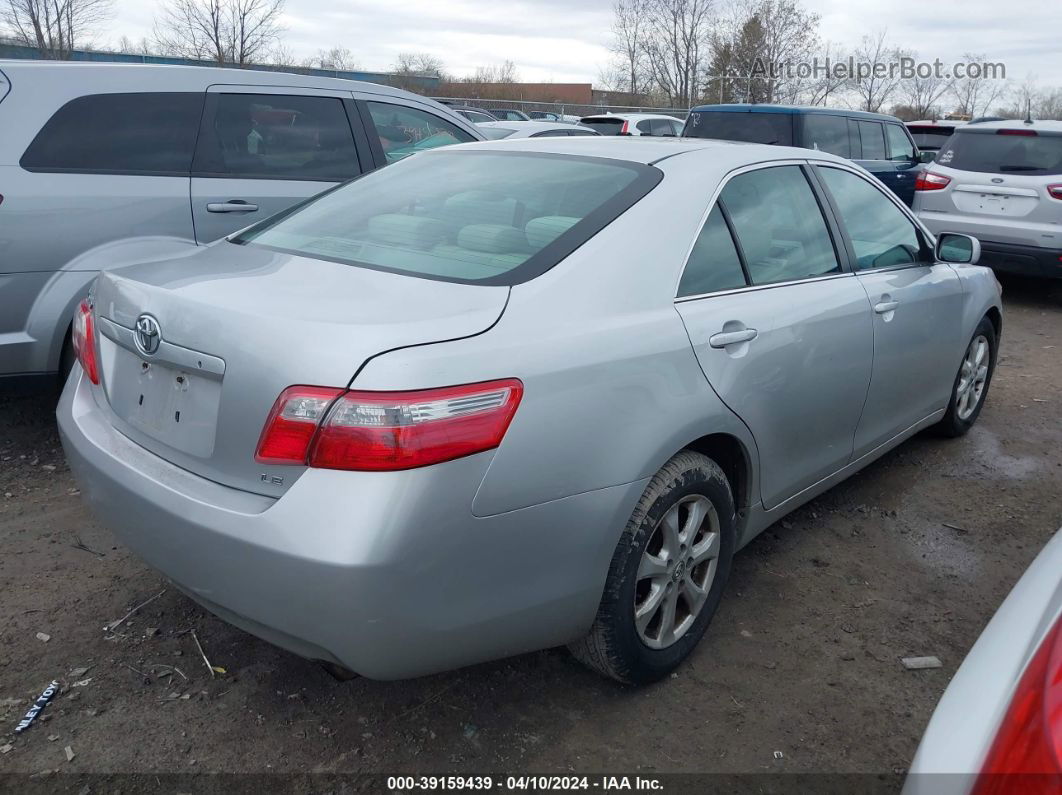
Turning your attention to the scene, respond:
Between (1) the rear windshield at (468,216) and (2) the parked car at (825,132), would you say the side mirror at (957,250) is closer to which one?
(1) the rear windshield at (468,216)

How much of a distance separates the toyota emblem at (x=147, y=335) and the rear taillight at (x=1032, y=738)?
201 centimetres

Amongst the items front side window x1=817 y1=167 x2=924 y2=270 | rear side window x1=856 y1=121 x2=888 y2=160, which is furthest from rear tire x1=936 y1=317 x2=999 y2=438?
rear side window x1=856 y1=121 x2=888 y2=160

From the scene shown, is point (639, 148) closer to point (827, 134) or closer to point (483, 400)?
point (483, 400)

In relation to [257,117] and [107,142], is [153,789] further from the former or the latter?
[257,117]

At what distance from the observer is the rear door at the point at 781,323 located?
9.11 ft

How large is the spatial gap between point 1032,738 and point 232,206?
174 inches

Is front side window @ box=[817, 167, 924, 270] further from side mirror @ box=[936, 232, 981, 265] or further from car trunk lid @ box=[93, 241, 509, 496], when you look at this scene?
car trunk lid @ box=[93, 241, 509, 496]

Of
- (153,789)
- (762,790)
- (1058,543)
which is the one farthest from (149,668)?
(1058,543)

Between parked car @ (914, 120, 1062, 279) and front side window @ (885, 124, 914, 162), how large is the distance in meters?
2.30

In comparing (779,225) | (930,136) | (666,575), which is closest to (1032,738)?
(666,575)

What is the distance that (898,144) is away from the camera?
11.7 metres

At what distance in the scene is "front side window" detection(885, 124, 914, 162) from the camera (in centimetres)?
1145

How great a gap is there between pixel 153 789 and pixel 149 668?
0.56m

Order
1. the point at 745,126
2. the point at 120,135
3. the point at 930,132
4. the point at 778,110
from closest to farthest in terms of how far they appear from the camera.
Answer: the point at 120,135, the point at 778,110, the point at 745,126, the point at 930,132
